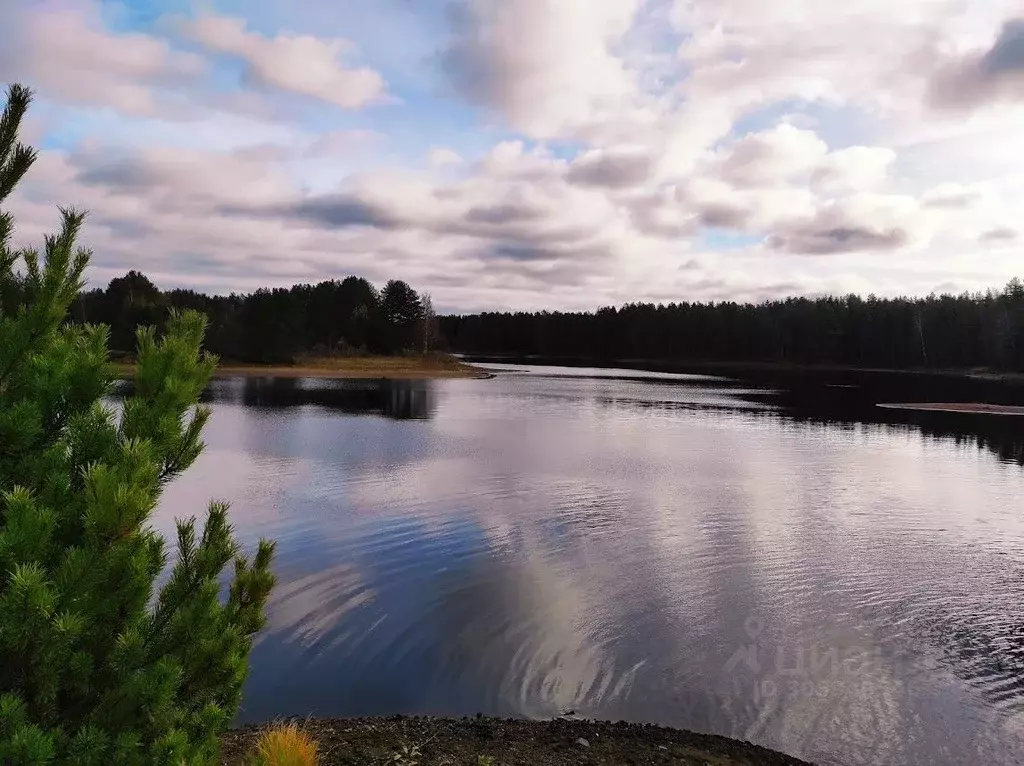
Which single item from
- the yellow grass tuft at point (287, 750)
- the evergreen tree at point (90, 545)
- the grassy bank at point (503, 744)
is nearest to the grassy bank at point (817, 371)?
the grassy bank at point (503, 744)

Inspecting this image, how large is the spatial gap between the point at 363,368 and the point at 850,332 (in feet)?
314

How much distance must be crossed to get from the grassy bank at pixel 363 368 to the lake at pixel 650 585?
170ft

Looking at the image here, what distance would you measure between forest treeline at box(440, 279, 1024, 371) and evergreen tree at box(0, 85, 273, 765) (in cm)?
12661

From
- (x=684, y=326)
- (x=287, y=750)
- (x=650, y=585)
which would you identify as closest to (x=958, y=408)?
(x=650, y=585)

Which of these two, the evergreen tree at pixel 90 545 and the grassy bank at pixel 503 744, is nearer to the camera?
the evergreen tree at pixel 90 545

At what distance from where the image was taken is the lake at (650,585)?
31.5ft

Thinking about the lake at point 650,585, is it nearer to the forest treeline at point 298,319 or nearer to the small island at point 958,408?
the small island at point 958,408

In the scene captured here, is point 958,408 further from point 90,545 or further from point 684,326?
point 684,326

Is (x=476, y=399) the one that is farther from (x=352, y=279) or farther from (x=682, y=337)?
(x=682, y=337)

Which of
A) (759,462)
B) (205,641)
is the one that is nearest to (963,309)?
(759,462)

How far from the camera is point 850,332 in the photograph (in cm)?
13725

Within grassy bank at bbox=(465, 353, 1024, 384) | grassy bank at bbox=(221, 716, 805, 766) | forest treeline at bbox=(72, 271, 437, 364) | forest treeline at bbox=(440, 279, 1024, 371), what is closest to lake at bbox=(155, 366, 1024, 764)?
grassy bank at bbox=(221, 716, 805, 766)

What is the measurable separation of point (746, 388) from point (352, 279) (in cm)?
6642

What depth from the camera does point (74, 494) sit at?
3736 millimetres
